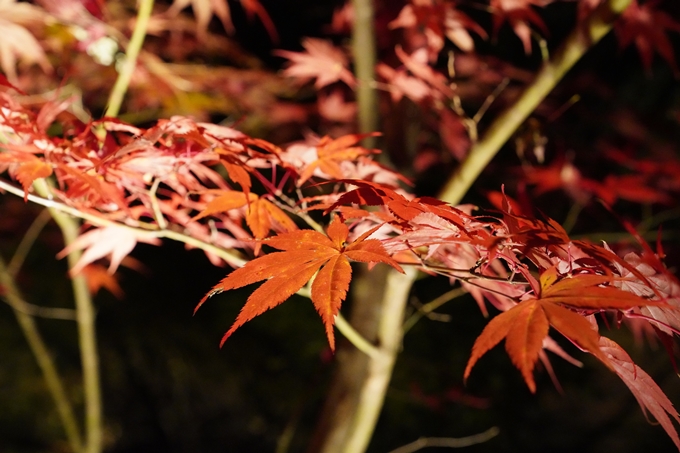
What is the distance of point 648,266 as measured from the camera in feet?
1.71

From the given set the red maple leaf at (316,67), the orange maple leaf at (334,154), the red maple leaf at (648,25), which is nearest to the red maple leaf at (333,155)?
the orange maple leaf at (334,154)

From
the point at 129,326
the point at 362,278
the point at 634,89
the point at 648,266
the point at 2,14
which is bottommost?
the point at 129,326

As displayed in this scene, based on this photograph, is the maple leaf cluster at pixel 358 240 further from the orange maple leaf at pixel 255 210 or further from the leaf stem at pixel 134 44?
the leaf stem at pixel 134 44

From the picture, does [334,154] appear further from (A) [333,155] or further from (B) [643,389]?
(B) [643,389]

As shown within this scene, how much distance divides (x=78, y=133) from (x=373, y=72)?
0.81 m

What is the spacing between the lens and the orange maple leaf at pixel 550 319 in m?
0.38

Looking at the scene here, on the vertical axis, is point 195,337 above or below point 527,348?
below

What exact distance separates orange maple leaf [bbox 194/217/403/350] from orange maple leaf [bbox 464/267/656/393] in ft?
0.36

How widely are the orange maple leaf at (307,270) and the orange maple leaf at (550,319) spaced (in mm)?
110

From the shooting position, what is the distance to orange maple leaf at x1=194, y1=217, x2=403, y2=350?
0.44 metres

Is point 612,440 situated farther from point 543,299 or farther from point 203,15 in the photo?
point 203,15

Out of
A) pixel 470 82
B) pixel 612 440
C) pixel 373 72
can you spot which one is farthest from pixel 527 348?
pixel 612 440

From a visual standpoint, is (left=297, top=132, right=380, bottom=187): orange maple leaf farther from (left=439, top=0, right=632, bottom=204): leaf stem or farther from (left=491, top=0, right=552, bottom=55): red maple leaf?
(left=491, top=0, right=552, bottom=55): red maple leaf

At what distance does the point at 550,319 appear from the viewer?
1.38 feet
